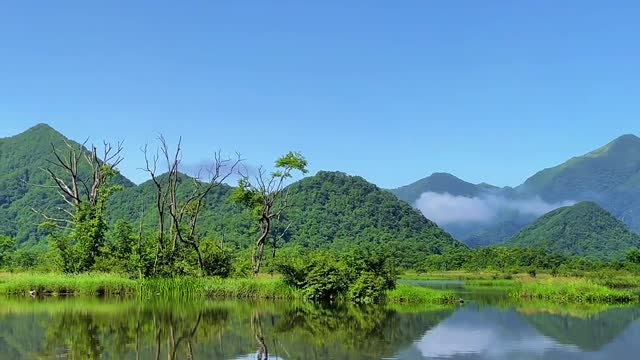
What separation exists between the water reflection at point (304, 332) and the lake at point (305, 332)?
3 centimetres

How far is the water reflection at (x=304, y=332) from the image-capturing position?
16.2 meters

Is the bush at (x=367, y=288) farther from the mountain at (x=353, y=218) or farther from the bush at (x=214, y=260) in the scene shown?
the mountain at (x=353, y=218)

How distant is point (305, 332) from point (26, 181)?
399ft

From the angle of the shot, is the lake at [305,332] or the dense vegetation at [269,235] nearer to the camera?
the lake at [305,332]

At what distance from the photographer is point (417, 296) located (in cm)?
3628

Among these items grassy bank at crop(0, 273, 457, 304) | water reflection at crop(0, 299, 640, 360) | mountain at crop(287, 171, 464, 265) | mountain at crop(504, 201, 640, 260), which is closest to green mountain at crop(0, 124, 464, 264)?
mountain at crop(287, 171, 464, 265)

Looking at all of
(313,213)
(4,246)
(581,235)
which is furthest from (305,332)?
(581,235)

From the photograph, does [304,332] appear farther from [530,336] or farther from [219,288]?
[219,288]

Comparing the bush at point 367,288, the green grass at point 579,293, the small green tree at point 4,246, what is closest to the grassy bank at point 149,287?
the bush at point 367,288

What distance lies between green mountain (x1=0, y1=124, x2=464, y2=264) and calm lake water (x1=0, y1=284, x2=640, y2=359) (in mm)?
61109

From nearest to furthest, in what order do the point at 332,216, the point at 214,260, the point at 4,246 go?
the point at 214,260 < the point at 4,246 < the point at 332,216

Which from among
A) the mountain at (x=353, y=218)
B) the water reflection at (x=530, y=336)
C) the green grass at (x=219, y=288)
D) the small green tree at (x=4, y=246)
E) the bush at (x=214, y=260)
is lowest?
the water reflection at (x=530, y=336)

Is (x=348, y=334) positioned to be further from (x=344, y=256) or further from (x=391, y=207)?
→ (x=391, y=207)

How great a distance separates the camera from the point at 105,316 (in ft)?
80.1
